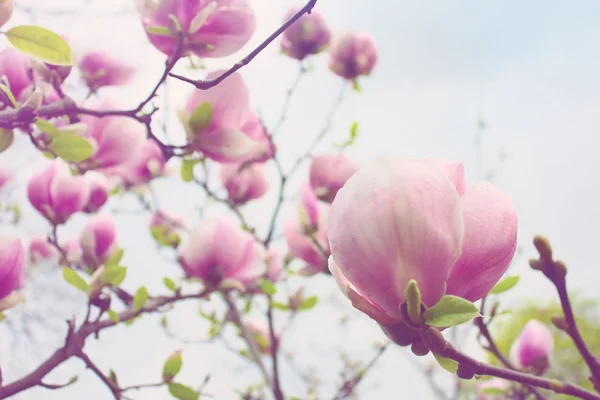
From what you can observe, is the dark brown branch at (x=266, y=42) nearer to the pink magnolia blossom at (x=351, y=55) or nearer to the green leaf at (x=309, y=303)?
the green leaf at (x=309, y=303)

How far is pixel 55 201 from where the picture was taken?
877 mm

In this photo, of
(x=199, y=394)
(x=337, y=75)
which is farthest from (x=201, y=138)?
(x=337, y=75)

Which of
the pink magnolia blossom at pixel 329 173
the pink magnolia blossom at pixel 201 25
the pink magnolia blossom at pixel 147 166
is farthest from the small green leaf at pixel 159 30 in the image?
the pink magnolia blossom at pixel 147 166

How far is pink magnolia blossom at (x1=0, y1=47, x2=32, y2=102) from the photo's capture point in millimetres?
626

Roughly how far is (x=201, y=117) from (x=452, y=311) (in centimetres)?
42

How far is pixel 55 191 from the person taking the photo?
873 millimetres

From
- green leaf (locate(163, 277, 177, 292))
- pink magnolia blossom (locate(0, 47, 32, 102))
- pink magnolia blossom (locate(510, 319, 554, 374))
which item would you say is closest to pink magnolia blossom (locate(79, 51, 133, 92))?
pink magnolia blossom (locate(0, 47, 32, 102))

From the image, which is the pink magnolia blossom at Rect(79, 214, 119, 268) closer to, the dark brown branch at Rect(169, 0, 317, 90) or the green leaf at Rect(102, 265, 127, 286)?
the green leaf at Rect(102, 265, 127, 286)

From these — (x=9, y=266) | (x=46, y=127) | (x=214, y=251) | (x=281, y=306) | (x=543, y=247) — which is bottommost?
(x=281, y=306)

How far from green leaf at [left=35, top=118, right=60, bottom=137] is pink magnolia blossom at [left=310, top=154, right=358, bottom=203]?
0.63 meters

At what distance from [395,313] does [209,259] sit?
0.58m

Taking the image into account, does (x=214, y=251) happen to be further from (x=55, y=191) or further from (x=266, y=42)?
(x=266, y=42)

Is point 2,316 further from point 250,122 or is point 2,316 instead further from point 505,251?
point 505,251

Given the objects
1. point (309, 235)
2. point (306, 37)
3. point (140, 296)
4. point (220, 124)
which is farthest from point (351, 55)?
point (140, 296)
